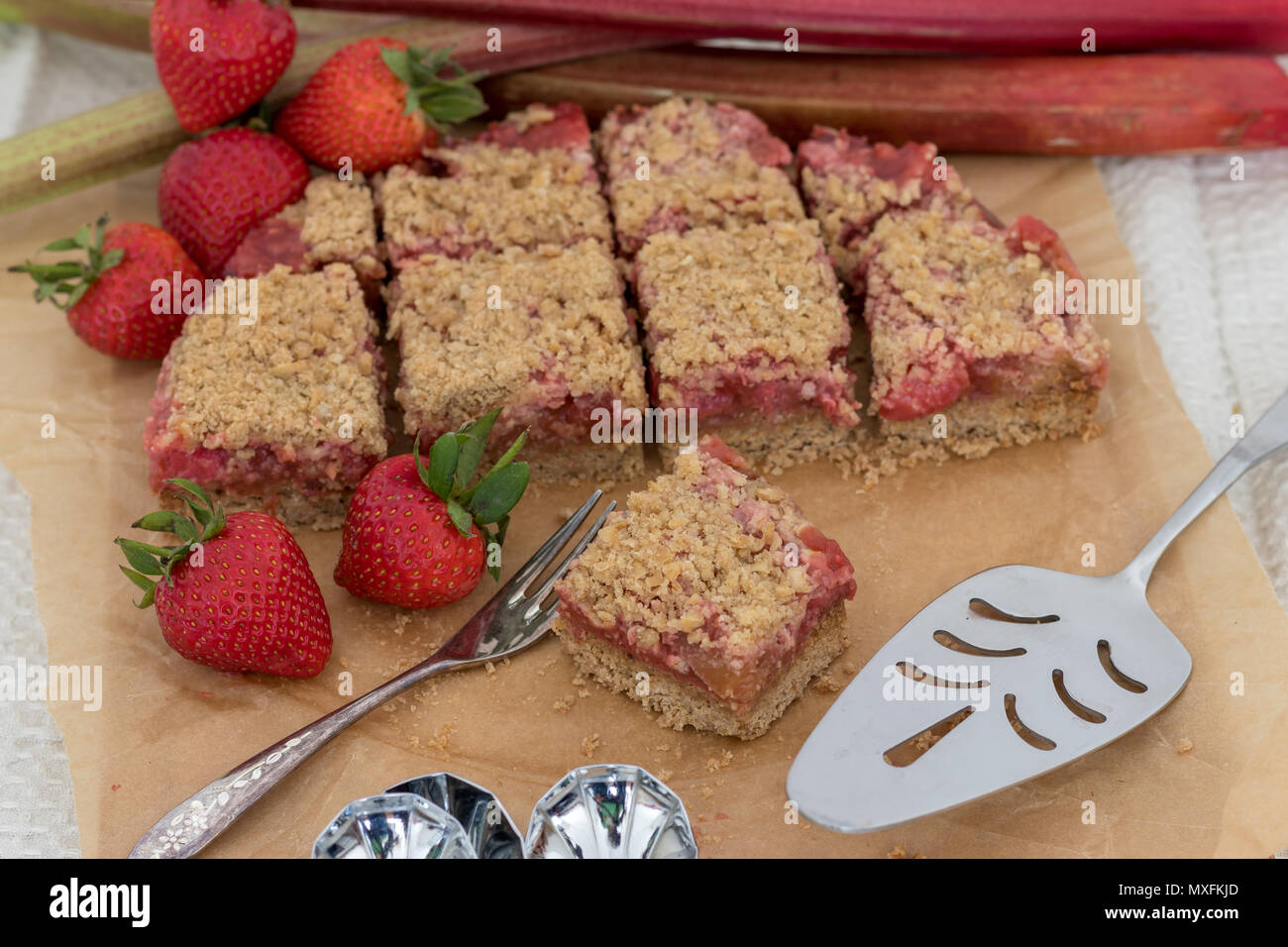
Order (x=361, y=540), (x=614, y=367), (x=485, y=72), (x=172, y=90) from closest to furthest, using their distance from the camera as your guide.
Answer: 1. (x=361, y=540)
2. (x=614, y=367)
3. (x=172, y=90)
4. (x=485, y=72)

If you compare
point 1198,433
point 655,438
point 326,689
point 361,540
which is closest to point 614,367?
point 655,438

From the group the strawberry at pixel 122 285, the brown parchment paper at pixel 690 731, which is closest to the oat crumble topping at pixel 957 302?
the brown parchment paper at pixel 690 731

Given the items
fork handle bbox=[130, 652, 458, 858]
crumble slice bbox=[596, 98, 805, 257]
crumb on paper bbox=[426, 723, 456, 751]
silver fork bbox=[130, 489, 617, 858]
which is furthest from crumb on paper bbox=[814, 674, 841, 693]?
crumble slice bbox=[596, 98, 805, 257]

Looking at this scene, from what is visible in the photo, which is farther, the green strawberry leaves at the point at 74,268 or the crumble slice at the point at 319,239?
the crumble slice at the point at 319,239

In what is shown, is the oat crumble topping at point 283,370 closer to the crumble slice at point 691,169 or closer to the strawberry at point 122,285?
the strawberry at point 122,285

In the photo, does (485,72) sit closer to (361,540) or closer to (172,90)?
(172,90)

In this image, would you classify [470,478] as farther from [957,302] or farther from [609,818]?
[957,302]

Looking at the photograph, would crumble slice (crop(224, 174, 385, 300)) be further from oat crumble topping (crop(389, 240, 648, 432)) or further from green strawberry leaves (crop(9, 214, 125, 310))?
green strawberry leaves (crop(9, 214, 125, 310))
